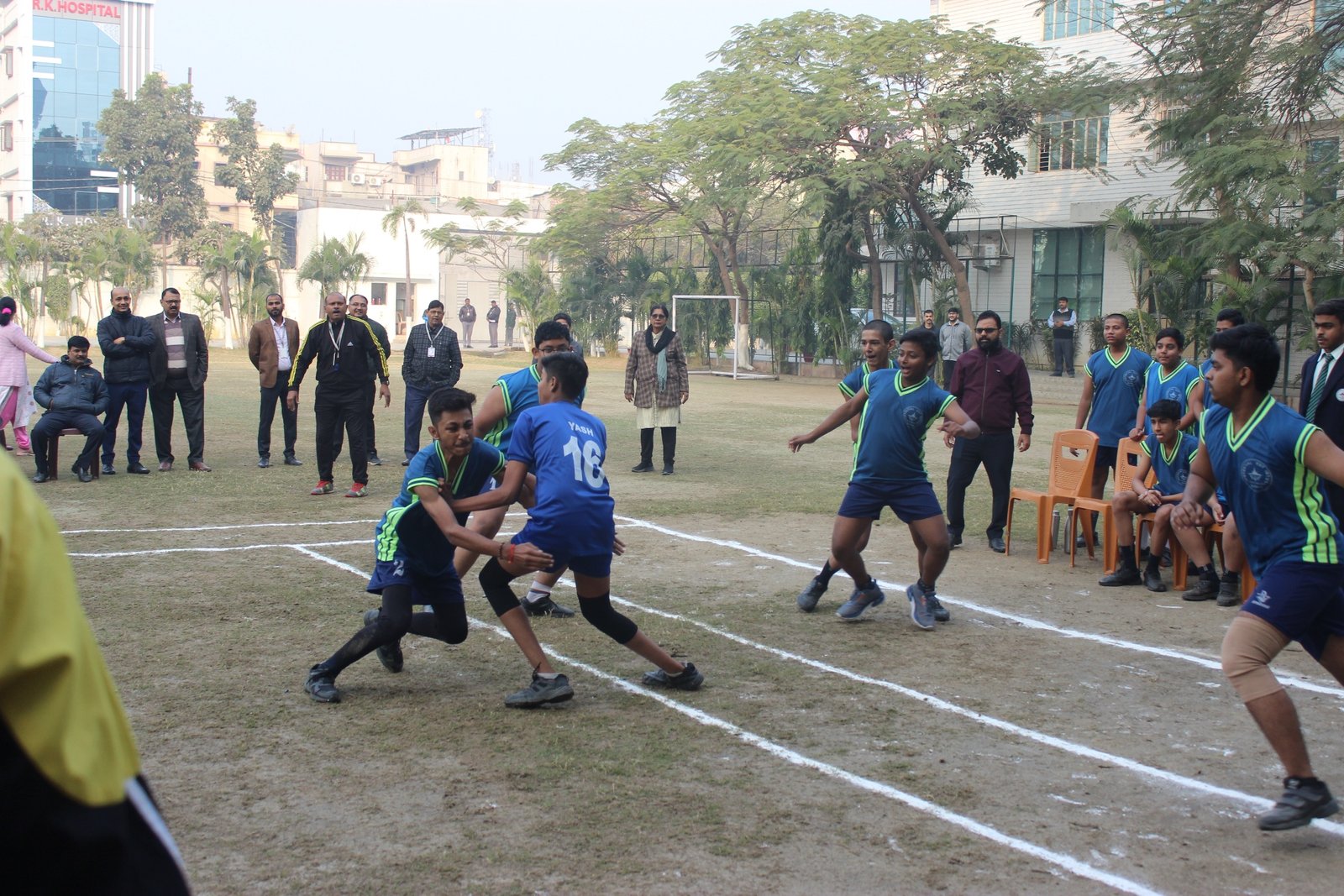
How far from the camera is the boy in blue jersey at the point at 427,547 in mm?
5777

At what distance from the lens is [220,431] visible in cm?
1827

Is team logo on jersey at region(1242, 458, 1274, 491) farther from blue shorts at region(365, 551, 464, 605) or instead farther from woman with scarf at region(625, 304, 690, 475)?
woman with scarf at region(625, 304, 690, 475)

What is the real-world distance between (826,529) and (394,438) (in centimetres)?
874

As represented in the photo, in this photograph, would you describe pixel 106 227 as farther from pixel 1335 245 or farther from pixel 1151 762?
pixel 1151 762

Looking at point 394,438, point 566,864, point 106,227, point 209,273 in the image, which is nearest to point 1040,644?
point 566,864

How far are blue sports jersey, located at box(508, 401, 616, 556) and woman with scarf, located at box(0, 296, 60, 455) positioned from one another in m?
10.5

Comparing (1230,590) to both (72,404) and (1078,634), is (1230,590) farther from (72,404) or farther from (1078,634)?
(72,404)

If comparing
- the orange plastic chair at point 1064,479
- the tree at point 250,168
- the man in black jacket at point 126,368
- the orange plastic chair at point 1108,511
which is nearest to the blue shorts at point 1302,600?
the orange plastic chair at point 1108,511

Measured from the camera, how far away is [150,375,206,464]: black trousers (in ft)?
46.0

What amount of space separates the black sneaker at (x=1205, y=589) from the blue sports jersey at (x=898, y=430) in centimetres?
235

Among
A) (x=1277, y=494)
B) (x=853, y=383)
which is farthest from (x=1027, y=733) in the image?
(x=853, y=383)

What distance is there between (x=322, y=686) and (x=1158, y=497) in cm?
600

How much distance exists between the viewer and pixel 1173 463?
9.17 meters

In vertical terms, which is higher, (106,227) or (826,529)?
(106,227)
